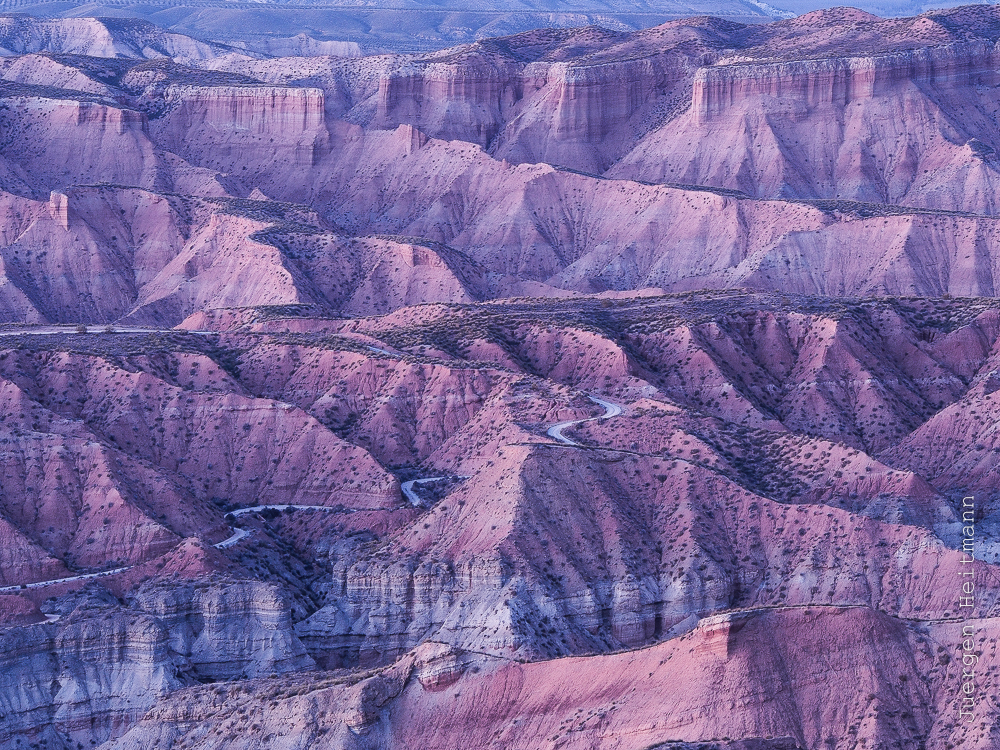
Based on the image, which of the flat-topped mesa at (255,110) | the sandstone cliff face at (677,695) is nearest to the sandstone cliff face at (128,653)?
the sandstone cliff face at (677,695)

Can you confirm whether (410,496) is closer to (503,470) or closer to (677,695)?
(503,470)

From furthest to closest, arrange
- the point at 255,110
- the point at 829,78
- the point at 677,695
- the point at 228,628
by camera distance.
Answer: the point at 255,110, the point at 829,78, the point at 228,628, the point at 677,695

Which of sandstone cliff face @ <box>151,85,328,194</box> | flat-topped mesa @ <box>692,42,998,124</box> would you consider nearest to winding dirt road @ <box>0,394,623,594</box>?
flat-topped mesa @ <box>692,42,998,124</box>

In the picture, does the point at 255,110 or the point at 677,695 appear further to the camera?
the point at 255,110

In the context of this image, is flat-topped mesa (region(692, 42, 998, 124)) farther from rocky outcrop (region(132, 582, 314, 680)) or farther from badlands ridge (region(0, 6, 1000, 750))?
rocky outcrop (region(132, 582, 314, 680))

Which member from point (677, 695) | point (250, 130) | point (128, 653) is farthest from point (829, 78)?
point (677, 695)

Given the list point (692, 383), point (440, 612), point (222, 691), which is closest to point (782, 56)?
point (692, 383)

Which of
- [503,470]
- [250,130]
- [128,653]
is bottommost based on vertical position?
[250,130]
